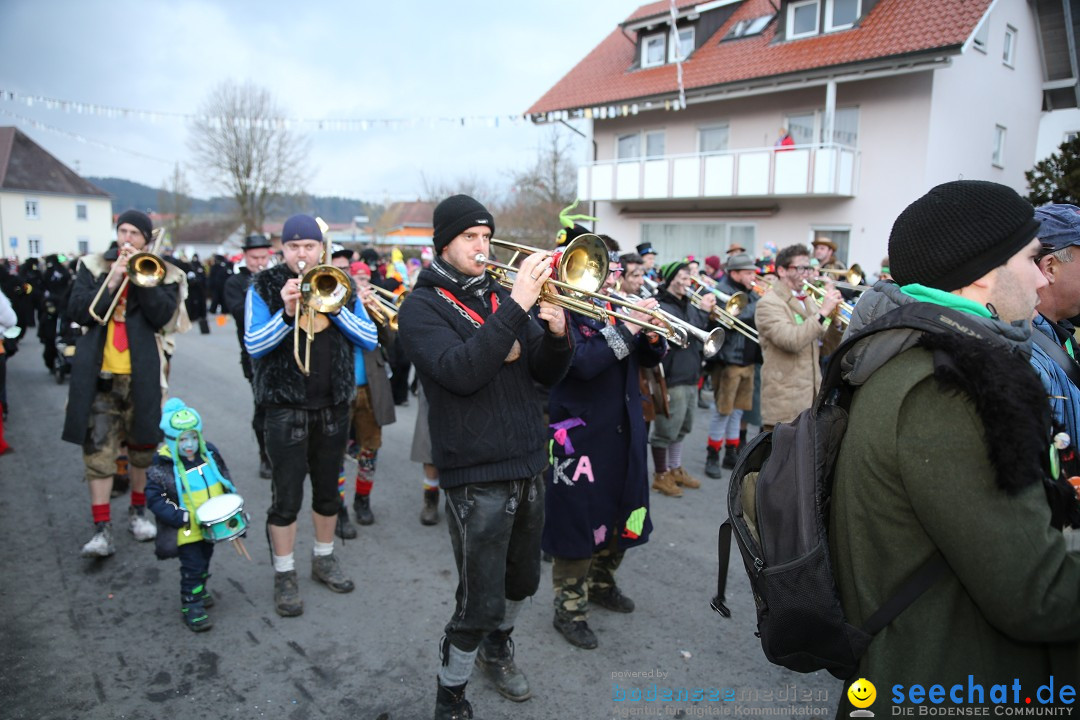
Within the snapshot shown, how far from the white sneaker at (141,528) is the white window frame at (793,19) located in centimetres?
1816

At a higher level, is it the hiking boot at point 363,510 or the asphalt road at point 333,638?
the hiking boot at point 363,510

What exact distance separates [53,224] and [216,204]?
12896 mm

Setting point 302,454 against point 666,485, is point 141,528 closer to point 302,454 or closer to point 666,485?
point 302,454

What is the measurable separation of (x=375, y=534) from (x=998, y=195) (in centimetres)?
437

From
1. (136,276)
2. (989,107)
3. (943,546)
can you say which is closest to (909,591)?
(943,546)

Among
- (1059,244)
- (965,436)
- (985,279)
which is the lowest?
(965,436)

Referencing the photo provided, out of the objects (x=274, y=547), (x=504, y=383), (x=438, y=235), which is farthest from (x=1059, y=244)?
(x=274, y=547)

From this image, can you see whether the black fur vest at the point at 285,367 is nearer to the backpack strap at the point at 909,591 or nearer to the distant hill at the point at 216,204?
the backpack strap at the point at 909,591

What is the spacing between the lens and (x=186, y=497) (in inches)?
145

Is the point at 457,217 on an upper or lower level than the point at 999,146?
lower

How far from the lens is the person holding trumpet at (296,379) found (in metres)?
3.61

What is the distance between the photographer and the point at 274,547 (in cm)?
383

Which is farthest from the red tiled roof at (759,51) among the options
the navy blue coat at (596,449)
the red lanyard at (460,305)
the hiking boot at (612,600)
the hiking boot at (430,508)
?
the red lanyard at (460,305)

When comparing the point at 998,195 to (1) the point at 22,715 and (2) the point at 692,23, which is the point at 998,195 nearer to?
(1) the point at 22,715
